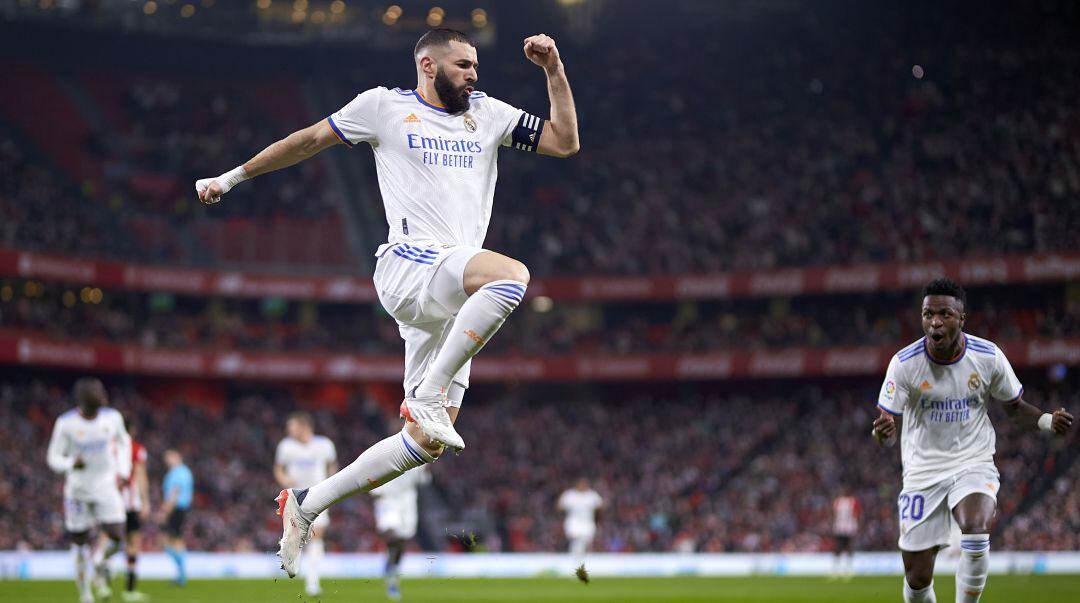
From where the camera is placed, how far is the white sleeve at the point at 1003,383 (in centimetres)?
1102

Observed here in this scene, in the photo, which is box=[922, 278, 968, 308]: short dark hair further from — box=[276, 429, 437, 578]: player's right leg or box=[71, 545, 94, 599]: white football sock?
box=[71, 545, 94, 599]: white football sock

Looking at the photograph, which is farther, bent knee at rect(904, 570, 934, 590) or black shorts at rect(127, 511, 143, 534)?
black shorts at rect(127, 511, 143, 534)

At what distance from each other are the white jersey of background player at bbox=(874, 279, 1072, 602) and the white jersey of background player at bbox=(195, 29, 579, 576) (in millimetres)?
3447

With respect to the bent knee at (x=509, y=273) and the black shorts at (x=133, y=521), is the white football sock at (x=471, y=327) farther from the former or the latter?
the black shorts at (x=133, y=521)

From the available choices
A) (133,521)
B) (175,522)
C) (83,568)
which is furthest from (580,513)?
(83,568)

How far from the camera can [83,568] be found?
16.8m

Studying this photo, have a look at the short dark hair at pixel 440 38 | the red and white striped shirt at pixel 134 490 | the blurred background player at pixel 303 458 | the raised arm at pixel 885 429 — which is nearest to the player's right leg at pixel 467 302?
the short dark hair at pixel 440 38

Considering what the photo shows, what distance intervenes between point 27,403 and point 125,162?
436 inches

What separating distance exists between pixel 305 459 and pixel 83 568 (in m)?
5.78

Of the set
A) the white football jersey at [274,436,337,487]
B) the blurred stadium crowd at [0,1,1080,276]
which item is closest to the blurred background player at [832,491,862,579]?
the white football jersey at [274,436,337,487]

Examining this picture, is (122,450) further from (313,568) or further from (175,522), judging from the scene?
(175,522)

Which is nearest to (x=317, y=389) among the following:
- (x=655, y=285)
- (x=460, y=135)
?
(x=655, y=285)

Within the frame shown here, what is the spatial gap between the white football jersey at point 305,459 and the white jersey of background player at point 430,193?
12645 millimetres

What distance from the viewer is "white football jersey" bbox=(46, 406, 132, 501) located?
1747cm
